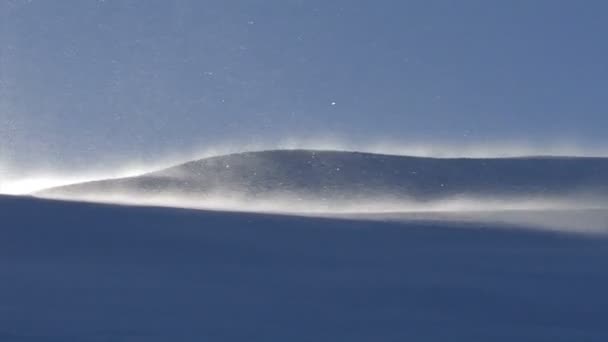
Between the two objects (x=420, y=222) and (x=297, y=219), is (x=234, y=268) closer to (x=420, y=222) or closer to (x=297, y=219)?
(x=297, y=219)

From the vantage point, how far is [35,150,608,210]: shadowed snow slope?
4.06 metres

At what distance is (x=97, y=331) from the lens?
188 centimetres

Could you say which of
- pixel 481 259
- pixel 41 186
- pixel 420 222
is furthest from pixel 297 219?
pixel 41 186

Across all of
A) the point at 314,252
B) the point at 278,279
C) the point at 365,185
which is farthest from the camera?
the point at 365,185

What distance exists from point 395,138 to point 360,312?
2.21m

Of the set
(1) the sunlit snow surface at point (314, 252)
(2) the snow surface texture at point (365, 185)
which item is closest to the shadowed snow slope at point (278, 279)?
(1) the sunlit snow surface at point (314, 252)

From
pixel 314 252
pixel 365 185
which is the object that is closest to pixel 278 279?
pixel 314 252

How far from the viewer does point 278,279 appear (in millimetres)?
2430

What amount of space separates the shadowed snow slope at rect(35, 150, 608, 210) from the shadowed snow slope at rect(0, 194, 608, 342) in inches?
25.8

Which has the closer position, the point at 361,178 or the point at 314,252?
the point at 314,252

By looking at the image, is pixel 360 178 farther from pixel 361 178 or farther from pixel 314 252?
pixel 314 252

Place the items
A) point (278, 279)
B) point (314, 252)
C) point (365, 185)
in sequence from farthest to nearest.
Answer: point (365, 185), point (314, 252), point (278, 279)

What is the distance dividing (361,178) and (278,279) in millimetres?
1816

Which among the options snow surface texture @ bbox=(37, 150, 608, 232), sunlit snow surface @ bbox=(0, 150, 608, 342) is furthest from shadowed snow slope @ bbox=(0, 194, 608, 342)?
snow surface texture @ bbox=(37, 150, 608, 232)
